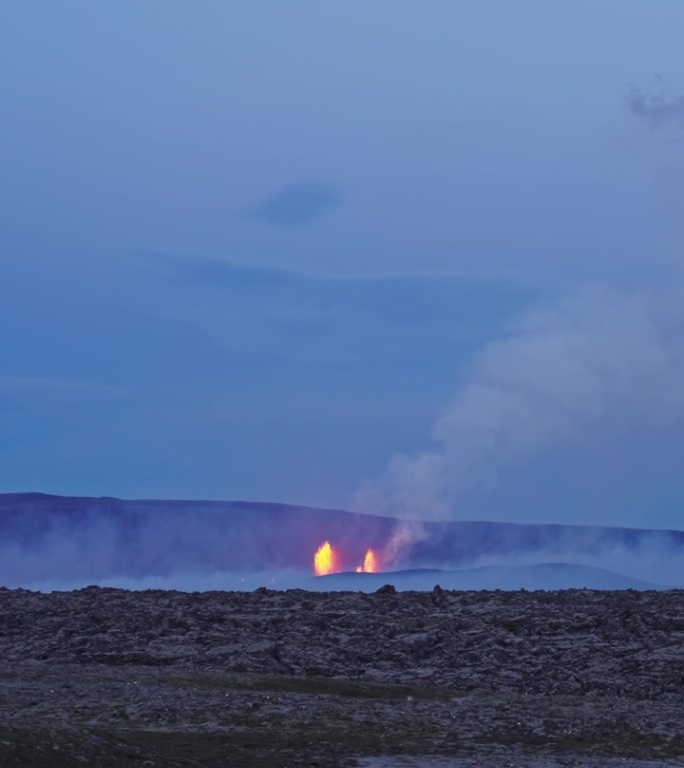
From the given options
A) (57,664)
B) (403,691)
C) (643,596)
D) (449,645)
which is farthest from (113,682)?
(643,596)

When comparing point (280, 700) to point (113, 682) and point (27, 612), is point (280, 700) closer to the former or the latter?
point (113, 682)

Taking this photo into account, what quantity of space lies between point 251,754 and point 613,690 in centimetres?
706

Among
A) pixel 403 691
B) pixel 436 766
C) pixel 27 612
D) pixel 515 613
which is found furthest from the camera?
pixel 27 612

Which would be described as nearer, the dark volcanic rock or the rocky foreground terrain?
the rocky foreground terrain

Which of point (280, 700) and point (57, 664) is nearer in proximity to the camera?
point (280, 700)

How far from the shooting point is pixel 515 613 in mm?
24547

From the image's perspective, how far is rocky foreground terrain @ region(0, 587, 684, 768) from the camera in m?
15.7

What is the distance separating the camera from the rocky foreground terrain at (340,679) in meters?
15.7

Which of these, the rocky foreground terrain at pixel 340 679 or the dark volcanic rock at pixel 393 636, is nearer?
the rocky foreground terrain at pixel 340 679

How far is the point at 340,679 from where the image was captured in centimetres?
2077

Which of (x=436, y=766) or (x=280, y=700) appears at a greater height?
(x=280, y=700)

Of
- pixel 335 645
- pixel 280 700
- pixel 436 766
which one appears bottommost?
pixel 436 766

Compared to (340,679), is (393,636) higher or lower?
higher

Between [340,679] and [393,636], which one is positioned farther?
[393,636]
